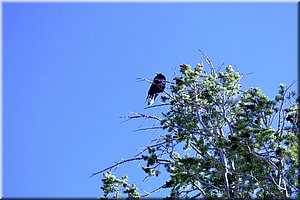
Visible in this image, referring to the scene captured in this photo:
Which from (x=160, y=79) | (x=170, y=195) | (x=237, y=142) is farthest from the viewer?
(x=160, y=79)

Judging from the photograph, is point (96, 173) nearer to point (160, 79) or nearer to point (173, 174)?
point (173, 174)

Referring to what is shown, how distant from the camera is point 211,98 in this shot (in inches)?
428

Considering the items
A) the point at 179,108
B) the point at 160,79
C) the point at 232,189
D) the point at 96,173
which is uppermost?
the point at 160,79

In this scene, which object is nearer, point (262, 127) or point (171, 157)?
point (262, 127)

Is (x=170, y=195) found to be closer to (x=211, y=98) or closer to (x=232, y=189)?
(x=232, y=189)

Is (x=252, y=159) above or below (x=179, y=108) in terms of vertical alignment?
below

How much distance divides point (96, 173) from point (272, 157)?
312 cm

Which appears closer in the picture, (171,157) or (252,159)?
(252,159)

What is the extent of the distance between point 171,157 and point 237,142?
5.08 feet

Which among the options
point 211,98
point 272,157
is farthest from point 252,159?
point 211,98

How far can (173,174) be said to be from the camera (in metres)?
10.7

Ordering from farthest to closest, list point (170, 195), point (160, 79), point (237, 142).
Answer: point (160, 79), point (170, 195), point (237, 142)

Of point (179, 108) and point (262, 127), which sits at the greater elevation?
point (179, 108)

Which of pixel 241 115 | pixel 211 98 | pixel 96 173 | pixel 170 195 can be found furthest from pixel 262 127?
pixel 96 173
